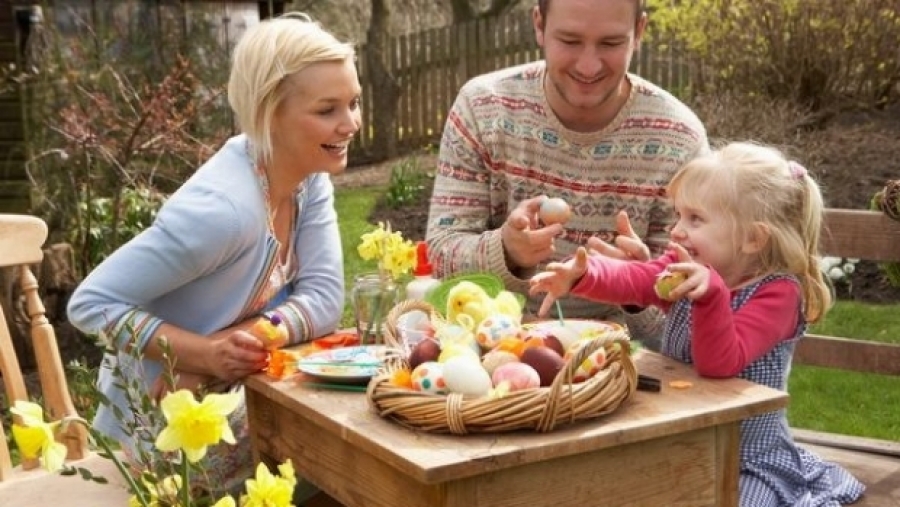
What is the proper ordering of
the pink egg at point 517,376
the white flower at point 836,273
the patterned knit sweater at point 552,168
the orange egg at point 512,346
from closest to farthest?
the pink egg at point 517,376 < the orange egg at point 512,346 < the patterned knit sweater at point 552,168 < the white flower at point 836,273

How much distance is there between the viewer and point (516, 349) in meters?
2.18

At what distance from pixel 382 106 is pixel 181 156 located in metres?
6.28

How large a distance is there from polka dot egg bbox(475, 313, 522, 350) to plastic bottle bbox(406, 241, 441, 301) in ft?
1.44

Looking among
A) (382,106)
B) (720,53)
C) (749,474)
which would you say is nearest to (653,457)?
(749,474)

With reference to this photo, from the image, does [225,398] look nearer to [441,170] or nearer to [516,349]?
[516,349]

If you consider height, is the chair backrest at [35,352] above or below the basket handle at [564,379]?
below

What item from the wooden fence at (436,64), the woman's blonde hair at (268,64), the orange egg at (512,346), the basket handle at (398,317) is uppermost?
the woman's blonde hair at (268,64)

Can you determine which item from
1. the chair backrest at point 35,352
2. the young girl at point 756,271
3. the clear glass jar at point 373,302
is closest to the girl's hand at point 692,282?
the young girl at point 756,271

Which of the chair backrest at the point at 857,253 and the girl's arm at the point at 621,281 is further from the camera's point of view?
the chair backrest at the point at 857,253

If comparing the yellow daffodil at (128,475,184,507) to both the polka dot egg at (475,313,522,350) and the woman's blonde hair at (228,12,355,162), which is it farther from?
the woman's blonde hair at (228,12,355,162)

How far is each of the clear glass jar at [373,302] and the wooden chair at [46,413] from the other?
652 mm

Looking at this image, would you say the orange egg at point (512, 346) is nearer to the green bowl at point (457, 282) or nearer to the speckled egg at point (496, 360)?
the speckled egg at point (496, 360)

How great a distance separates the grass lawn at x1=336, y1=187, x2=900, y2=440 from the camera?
4958mm

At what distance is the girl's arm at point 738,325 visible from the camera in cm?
229
